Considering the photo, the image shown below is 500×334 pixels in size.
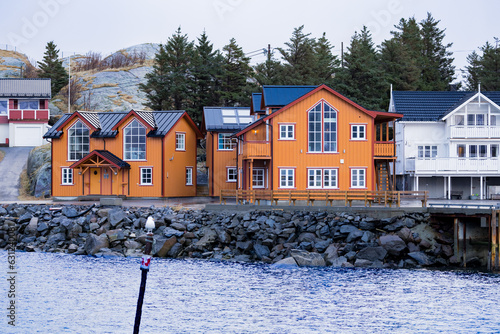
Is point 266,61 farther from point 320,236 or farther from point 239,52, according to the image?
point 320,236

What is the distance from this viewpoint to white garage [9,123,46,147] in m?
63.6

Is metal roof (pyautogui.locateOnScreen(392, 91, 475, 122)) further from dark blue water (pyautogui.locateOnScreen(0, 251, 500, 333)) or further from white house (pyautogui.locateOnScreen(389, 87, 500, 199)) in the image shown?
dark blue water (pyautogui.locateOnScreen(0, 251, 500, 333))

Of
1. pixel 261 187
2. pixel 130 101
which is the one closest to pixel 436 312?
pixel 261 187

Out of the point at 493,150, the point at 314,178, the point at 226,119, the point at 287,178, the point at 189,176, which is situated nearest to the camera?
the point at 287,178

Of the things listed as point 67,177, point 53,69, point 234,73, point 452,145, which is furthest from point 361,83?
point 53,69

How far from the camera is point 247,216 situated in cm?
3484

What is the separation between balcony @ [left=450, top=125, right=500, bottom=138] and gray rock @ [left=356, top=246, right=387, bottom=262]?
18774 mm

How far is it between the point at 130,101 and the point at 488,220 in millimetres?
51896

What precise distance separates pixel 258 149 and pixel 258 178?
329 centimetres

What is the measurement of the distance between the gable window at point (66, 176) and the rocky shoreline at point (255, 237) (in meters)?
9.14

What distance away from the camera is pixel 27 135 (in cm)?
6400

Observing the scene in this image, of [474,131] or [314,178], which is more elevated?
[474,131]

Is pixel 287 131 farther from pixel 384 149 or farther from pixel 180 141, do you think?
pixel 180 141

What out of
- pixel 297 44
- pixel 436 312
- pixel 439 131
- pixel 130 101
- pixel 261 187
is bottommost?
pixel 436 312
